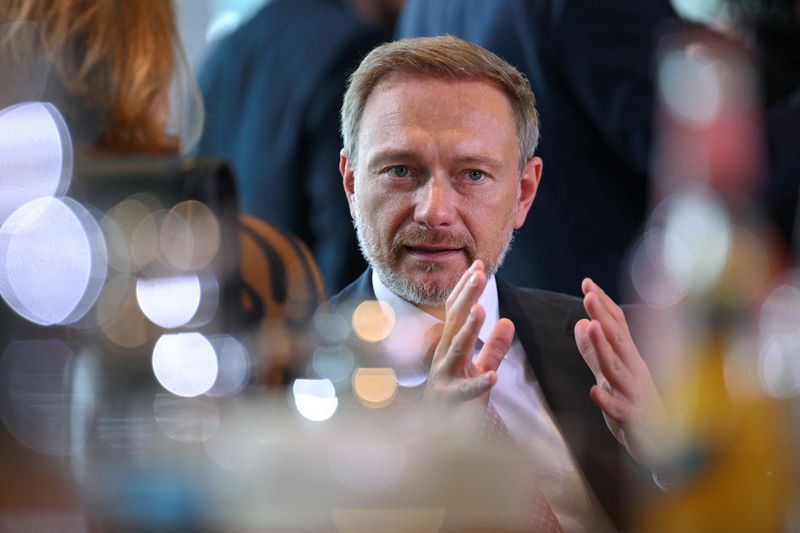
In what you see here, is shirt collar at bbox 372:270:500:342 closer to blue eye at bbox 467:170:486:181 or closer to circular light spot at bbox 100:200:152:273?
blue eye at bbox 467:170:486:181

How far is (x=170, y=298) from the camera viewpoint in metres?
0.79

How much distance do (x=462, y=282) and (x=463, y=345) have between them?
0.05 m

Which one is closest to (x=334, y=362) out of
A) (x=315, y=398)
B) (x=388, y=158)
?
(x=315, y=398)

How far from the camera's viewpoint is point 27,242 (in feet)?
2.60

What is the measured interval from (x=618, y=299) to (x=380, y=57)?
22 centimetres

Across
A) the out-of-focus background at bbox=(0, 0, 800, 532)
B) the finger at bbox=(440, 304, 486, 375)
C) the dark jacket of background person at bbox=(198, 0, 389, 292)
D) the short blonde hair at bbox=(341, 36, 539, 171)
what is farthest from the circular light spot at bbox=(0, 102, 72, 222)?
the finger at bbox=(440, 304, 486, 375)

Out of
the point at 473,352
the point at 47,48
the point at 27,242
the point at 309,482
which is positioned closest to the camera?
the point at 309,482

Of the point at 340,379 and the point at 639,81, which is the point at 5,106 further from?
the point at 639,81

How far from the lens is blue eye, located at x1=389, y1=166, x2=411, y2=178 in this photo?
71 cm

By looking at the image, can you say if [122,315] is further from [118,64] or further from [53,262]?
[118,64]

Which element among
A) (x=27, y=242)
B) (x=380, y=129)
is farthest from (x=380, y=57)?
(x=27, y=242)

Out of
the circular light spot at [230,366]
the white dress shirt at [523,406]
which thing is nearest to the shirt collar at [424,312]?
the white dress shirt at [523,406]

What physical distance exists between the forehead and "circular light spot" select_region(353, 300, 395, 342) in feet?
0.34

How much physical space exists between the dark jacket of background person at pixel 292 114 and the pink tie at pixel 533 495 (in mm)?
141
